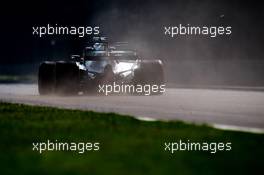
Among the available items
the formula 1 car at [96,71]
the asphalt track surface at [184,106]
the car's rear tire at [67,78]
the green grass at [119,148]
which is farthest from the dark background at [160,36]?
the green grass at [119,148]

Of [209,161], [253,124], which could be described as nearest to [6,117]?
[253,124]

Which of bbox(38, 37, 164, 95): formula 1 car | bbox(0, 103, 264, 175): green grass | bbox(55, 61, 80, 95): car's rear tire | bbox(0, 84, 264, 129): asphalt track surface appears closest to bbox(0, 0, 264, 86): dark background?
bbox(38, 37, 164, 95): formula 1 car

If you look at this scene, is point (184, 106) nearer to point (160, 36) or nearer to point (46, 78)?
point (46, 78)

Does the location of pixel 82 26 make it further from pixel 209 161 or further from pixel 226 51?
pixel 209 161

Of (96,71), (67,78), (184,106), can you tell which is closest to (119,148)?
(184,106)

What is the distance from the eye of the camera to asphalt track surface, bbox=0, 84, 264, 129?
43.8 ft

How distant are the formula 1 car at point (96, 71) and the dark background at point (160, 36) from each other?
7.27 metres

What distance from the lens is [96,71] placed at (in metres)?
19.9

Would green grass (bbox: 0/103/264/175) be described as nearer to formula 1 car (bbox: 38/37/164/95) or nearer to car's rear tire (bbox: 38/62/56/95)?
formula 1 car (bbox: 38/37/164/95)

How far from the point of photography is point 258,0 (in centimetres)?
3447

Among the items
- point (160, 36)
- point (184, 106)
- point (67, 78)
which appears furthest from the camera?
point (160, 36)

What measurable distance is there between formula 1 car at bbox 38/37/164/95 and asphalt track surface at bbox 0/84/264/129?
1.58 ft

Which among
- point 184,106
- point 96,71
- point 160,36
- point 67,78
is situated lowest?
point 184,106

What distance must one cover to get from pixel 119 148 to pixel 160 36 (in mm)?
28200
